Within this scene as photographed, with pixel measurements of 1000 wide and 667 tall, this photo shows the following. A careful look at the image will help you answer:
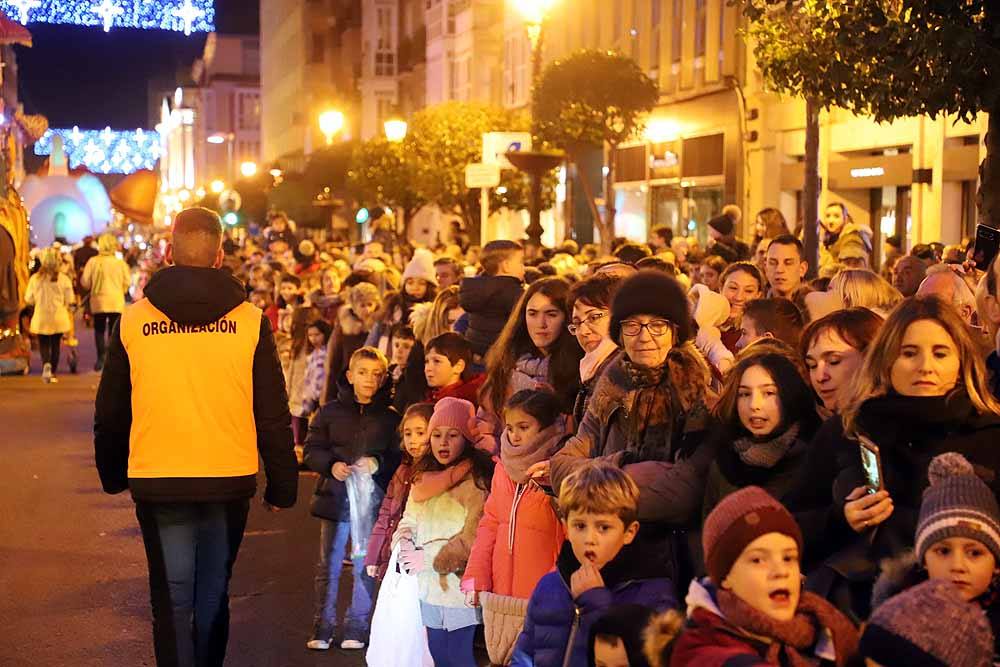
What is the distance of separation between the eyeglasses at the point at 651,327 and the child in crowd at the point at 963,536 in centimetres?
180

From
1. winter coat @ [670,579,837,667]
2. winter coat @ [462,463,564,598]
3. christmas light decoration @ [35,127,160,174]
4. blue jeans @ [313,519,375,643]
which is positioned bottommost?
blue jeans @ [313,519,375,643]

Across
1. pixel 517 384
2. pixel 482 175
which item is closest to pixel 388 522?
pixel 517 384

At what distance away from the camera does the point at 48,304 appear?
78.8 feet

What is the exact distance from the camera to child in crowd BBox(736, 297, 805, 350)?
26.2ft

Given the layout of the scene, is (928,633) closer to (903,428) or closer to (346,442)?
(903,428)

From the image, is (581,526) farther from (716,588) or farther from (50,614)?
(50,614)

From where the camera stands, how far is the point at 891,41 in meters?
11.1

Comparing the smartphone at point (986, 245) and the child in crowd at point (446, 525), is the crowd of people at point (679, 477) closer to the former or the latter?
the child in crowd at point (446, 525)

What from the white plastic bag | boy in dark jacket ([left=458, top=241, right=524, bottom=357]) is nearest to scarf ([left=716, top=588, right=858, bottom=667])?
the white plastic bag

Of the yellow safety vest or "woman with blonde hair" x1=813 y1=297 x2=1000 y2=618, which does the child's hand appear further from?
the yellow safety vest

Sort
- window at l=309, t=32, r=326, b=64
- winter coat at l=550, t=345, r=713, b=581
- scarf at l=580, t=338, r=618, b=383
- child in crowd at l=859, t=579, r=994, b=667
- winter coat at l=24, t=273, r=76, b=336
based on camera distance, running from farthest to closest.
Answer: window at l=309, t=32, r=326, b=64 → winter coat at l=24, t=273, r=76, b=336 → scarf at l=580, t=338, r=618, b=383 → winter coat at l=550, t=345, r=713, b=581 → child in crowd at l=859, t=579, r=994, b=667

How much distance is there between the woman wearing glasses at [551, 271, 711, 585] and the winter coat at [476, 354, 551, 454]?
1.43 meters

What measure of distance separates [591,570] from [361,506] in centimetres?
360

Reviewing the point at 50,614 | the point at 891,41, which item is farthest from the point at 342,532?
the point at 891,41
